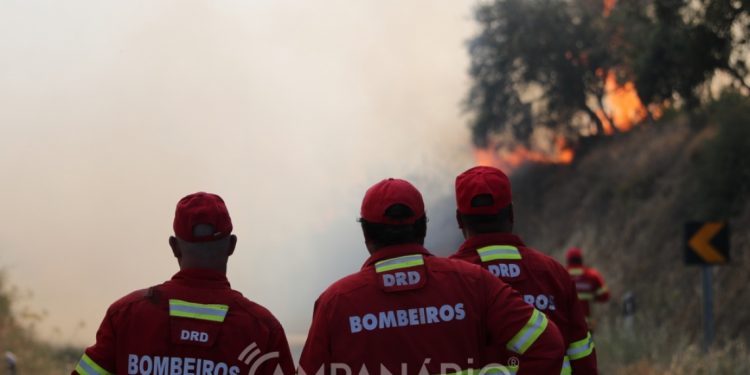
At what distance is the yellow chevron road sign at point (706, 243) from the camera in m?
13.3

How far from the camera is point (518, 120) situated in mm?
35531

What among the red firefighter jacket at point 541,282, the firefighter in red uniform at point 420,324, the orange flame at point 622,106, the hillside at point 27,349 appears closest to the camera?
the firefighter in red uniform at point 420,324

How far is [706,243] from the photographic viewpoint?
13383 mm

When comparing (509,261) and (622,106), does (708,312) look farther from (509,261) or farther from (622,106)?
(622,106)

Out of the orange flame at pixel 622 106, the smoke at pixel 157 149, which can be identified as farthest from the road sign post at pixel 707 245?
the orange flame at pixel 622 106

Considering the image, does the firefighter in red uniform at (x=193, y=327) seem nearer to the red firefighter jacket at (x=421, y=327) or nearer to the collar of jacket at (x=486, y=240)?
the red firefighter jacket at (x=421, y=327)

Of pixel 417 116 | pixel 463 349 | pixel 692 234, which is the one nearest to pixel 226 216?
pixel 463 349

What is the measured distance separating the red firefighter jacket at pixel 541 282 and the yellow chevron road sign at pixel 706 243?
887cm

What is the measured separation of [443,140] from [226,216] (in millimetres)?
31369

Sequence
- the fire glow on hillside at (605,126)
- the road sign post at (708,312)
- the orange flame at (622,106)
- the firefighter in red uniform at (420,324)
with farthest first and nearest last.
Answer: the fire glow on hillside at (605,126), the orange flame at (622,106), the road sign post at (708,312), the firefighter in red uniform at (420,324)

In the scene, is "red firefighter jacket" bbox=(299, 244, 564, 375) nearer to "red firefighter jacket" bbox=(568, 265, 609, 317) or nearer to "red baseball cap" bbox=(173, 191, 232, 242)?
"red baseball cap" bbox=(173, 191, 232, 242)

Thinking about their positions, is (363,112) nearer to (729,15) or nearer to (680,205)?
(680,205)

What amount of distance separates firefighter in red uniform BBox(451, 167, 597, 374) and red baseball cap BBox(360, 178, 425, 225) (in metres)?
0.82

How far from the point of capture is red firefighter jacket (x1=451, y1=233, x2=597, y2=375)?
16.0 ft
